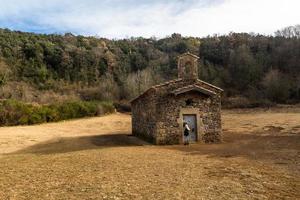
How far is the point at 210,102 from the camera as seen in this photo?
79.2 ft

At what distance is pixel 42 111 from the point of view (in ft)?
136

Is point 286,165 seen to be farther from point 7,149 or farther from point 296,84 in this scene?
point 296,84

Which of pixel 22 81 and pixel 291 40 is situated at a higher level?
pixel 291 40

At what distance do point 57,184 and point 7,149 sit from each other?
41.0 ft

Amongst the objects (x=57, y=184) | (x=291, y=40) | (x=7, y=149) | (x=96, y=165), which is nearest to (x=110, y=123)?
(x=7, y=149)

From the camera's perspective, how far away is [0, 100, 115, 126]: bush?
39469mm

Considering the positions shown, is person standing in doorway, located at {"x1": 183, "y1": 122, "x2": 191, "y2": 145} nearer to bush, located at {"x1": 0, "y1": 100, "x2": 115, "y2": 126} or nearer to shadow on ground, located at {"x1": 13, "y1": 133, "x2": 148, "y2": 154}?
shadow on ground, located at {"x1": 13, "y1": 133, "x2": 148, "y2": 154}

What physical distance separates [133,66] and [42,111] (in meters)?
35.0

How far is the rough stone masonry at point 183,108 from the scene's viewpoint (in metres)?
23.2

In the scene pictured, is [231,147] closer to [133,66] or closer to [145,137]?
[145,137]

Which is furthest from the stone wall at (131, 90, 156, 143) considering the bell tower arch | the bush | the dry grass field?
the bush

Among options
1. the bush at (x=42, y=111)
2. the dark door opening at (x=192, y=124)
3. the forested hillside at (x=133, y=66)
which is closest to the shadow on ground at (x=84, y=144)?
the dark door opening at (x=192, y=124)

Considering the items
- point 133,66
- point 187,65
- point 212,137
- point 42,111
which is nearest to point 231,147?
point 212,137

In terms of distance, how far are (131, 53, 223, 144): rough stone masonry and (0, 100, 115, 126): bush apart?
63.0ft
